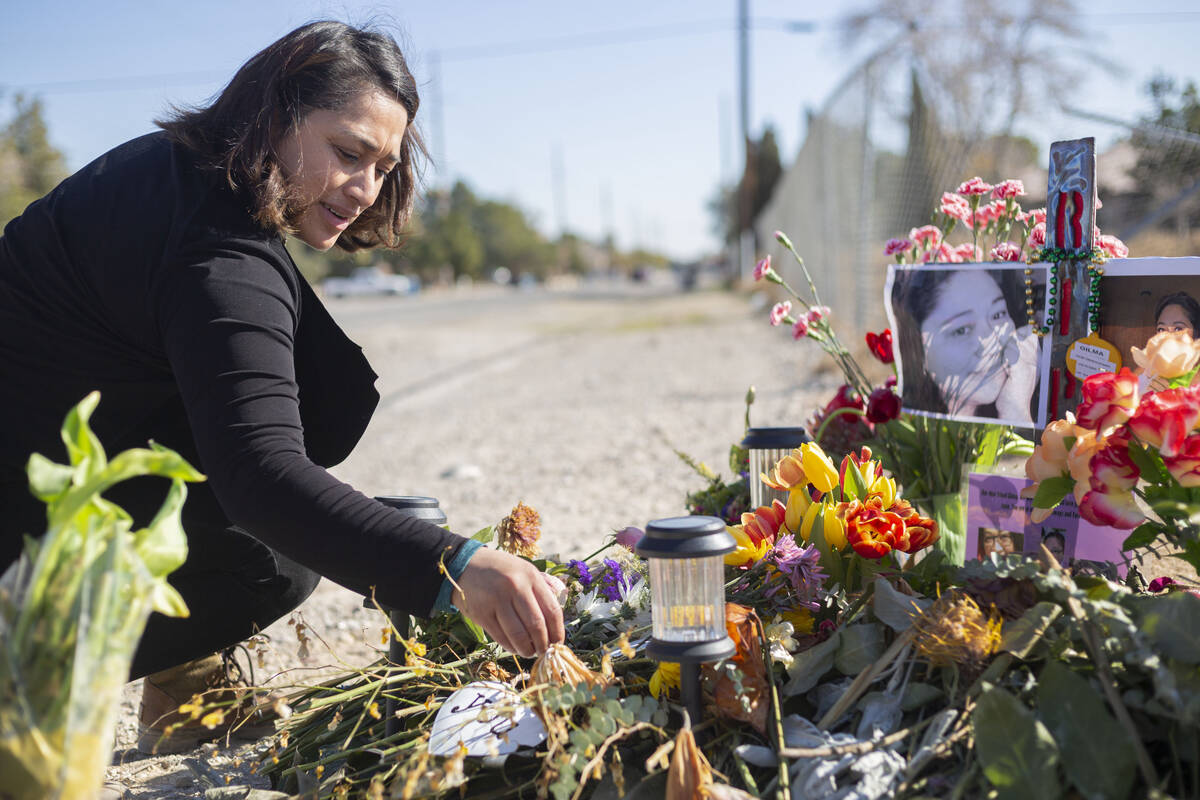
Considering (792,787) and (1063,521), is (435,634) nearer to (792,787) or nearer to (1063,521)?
(792,787)

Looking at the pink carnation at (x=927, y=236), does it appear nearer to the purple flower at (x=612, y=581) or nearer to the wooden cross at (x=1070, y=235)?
the wooden cross at (x=1070, y=235)

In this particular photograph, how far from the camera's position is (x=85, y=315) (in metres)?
1.76

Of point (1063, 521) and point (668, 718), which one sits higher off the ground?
point (1063, 521)

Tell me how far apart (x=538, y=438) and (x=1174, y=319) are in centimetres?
481

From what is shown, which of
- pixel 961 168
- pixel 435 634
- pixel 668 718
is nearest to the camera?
pixel 668 718

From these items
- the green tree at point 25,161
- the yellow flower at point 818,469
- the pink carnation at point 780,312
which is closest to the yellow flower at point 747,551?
the yellow flower at point 818,469

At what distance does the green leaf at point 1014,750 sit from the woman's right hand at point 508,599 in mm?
576

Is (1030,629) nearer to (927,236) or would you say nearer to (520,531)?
(520,531)

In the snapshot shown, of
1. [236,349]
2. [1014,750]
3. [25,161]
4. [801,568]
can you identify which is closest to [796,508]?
[801,568]

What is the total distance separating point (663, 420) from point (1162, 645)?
5.40m

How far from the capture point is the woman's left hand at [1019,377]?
194cm

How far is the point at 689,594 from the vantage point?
1.33 meters

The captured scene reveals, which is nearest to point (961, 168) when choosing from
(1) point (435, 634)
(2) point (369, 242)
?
(2) point (369, 242)

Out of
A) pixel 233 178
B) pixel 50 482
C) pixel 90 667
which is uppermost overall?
pixel 233 178
